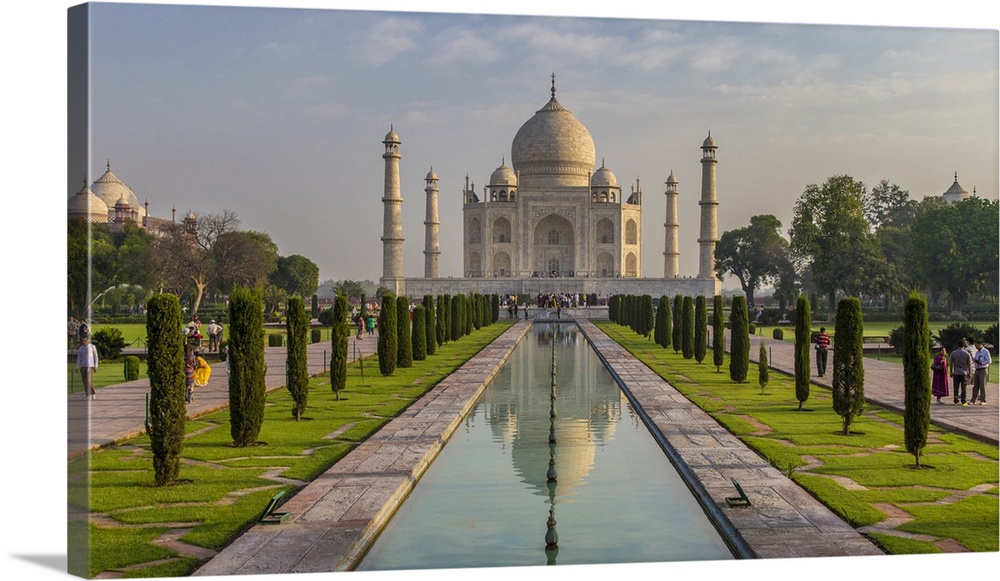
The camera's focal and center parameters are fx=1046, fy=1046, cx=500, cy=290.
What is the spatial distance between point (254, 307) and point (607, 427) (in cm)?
347

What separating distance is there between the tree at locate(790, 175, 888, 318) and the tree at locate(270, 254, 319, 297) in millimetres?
18259

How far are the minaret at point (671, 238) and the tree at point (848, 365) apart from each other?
40776mm

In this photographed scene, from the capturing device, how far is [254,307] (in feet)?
26.3

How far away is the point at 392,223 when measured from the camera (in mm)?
44625

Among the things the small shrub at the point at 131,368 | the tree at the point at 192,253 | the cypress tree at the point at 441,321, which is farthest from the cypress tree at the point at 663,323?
the tree at the point at 192,253

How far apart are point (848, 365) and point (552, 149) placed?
1717 inches

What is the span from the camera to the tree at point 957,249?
26.0 m

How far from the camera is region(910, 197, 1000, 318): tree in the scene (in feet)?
85.3

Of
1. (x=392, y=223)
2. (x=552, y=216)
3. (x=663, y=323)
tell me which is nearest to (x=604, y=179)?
(x=552, y=216)

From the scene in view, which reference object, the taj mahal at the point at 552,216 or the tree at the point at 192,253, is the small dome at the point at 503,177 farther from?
the tree at the point at 192,253

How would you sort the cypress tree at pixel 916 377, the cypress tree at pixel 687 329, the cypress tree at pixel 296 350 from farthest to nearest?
the cypress tree at pixel 687 329 → the cypress tree at pixel 296 350 → the cypress tree at pixel 916 377

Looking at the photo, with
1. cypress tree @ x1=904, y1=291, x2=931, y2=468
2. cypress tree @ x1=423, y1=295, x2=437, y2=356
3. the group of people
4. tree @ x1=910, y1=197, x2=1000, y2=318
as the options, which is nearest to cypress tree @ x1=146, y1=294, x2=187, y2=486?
cypress tree @ x1=904, y1=291, x2=931, y2=468

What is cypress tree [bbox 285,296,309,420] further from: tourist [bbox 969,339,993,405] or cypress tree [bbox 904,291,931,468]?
tourist [bbox 969,339,993,405]

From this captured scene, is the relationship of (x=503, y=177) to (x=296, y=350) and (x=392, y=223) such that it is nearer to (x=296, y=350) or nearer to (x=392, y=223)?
(x=392, y=223)
